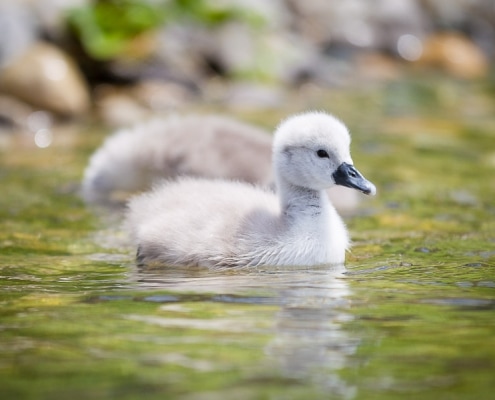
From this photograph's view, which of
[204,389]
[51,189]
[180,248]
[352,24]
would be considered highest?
[352,24]

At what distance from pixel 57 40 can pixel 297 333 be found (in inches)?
426

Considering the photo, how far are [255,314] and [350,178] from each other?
4.78 ft

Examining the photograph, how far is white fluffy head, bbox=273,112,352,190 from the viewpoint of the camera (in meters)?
5.93

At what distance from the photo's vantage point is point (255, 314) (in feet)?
15.2

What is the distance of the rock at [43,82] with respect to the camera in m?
13.2

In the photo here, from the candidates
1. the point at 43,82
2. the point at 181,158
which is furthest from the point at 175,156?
the point at 43,82

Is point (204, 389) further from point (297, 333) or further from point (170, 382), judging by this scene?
point (297, 333)

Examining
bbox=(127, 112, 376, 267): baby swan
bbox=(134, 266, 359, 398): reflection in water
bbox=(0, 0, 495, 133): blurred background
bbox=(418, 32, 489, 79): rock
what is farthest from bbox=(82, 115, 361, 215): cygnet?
bbox=(418, 32, 489, 79): rock

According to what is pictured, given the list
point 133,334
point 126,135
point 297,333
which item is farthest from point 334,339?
point 126,135

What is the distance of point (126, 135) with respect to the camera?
8781mm

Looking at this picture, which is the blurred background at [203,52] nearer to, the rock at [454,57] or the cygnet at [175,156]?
the rock at [454,57]

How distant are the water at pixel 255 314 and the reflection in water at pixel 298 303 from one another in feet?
0.03

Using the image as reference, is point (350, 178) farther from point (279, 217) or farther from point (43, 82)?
point (43, 82)

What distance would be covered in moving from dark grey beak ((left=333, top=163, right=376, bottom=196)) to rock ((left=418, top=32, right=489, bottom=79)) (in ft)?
42.8
